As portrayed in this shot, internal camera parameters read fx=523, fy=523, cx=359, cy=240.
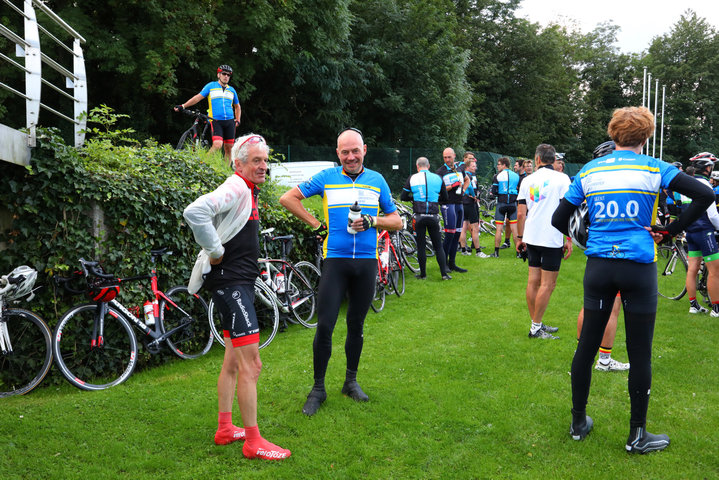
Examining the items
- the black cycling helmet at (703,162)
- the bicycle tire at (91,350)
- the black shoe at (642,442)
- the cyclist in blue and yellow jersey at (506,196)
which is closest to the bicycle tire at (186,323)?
the bicycle tire at (91,350)

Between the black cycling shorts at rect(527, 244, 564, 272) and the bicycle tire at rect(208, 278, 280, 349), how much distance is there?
304cm

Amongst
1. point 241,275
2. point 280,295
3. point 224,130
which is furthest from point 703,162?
point 224,130

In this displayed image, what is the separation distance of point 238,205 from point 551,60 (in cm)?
4084

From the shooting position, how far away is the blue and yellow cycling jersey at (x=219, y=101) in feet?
29.7

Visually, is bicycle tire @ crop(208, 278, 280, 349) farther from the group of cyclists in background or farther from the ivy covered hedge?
the group of cyclists in background

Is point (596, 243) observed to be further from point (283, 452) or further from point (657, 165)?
point (283, 452)

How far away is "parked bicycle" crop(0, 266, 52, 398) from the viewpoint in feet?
14.4

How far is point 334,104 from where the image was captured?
21.0 m

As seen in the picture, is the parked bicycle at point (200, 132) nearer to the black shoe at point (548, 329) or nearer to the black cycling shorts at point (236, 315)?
the black shoe at point (548, 329)

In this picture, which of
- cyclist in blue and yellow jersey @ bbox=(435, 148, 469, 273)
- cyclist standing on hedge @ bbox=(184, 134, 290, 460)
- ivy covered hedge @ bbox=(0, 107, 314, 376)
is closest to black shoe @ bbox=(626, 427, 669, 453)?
cyclist standing on hedge @ bbox=(184, 134, 290, 460)

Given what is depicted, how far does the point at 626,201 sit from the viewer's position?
328 cm

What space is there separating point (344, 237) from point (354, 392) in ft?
4.42

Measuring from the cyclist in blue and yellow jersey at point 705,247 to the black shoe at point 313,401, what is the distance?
199 inches

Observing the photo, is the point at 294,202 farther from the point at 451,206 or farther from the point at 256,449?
the point at 451,206
